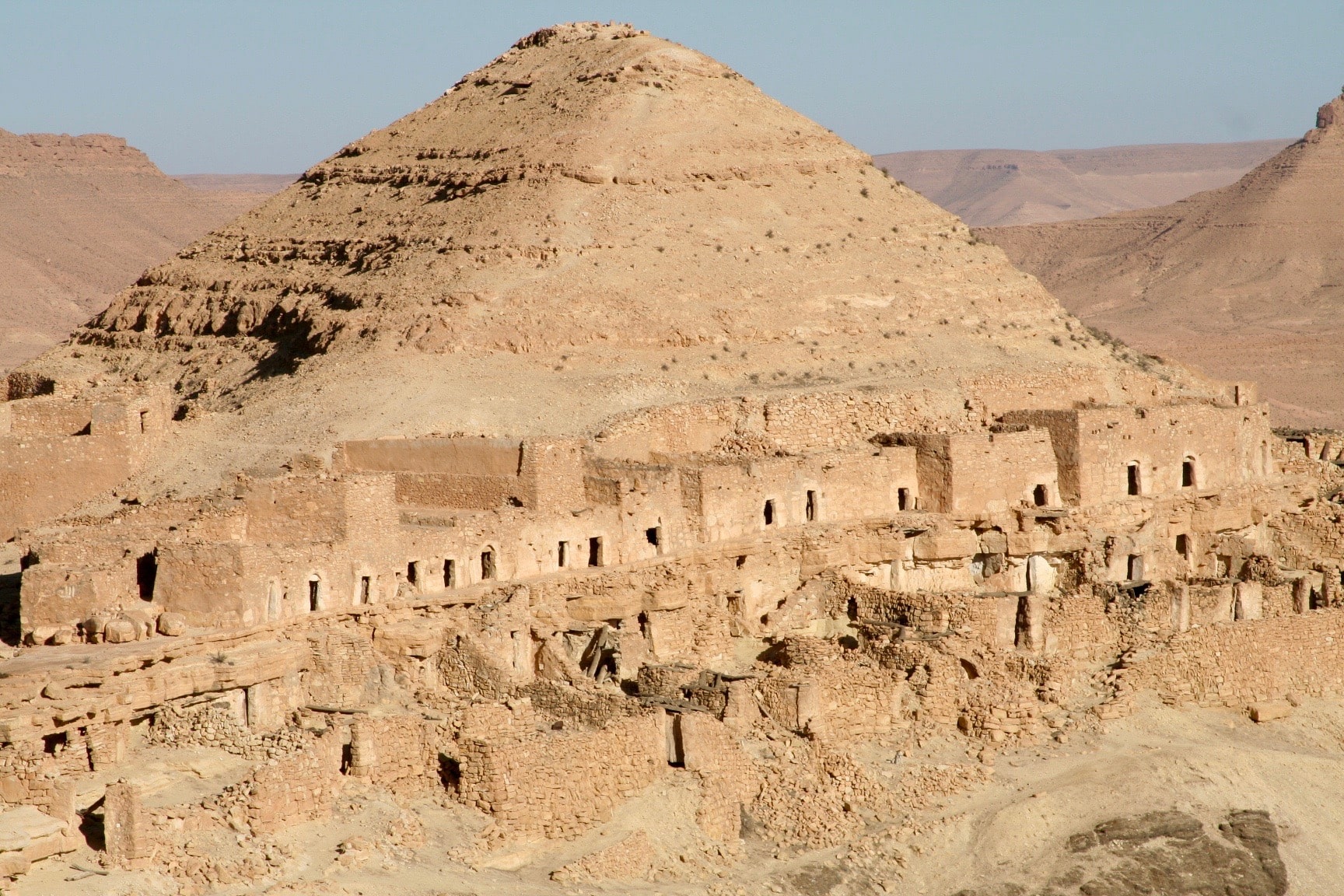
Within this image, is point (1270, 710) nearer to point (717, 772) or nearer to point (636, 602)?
point (636, 602)

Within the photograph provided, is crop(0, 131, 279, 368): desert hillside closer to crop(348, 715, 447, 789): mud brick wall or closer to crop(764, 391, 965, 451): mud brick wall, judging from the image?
crop(764, 391, 965, 451): mud brick wall

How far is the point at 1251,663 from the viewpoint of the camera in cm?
3619

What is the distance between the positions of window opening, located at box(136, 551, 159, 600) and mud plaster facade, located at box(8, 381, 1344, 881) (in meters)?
0.05

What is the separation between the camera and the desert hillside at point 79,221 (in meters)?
118

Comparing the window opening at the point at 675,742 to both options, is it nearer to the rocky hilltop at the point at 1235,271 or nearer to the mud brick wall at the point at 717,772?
the mud brick wall at the point at 717,772

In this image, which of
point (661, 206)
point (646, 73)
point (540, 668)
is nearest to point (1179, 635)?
point (540, 668)

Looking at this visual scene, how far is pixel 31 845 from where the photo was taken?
83.0 feet

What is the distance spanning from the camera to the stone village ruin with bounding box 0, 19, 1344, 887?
1131 inches

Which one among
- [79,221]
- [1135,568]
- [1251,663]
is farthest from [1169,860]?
[79,221]

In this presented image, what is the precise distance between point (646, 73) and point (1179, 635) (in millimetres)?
21844

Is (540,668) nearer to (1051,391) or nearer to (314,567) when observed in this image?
(314,567)

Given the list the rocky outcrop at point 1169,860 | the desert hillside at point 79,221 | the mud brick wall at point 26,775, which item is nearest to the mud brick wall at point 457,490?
the rocky outcrop at point 1169,860

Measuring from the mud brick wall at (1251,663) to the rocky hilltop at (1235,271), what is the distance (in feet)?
215

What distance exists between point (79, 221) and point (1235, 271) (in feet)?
208
